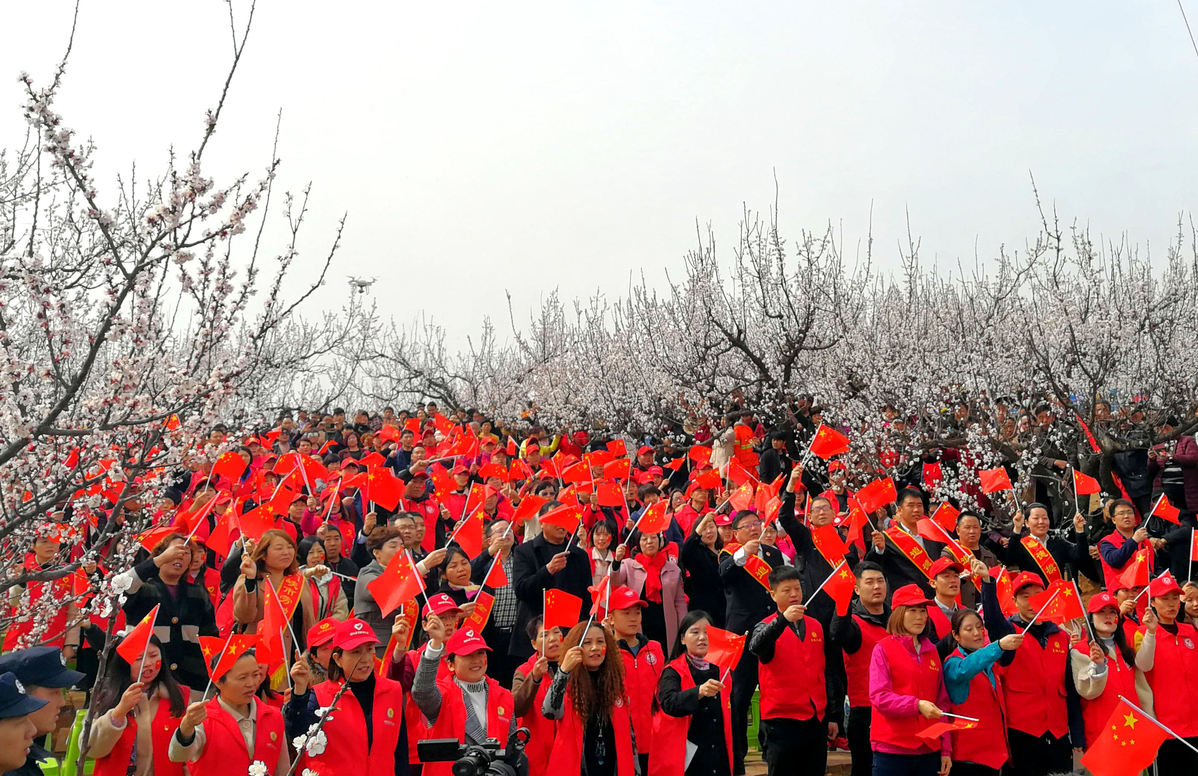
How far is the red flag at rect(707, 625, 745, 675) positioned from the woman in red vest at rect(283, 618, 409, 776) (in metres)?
1.88

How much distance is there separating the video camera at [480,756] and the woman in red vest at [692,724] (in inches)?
44.4

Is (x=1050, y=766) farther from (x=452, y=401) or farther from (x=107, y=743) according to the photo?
(x=452, y=401)

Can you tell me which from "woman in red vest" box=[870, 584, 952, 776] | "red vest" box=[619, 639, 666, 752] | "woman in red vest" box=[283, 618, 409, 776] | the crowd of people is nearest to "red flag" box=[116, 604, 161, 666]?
the crowd of people

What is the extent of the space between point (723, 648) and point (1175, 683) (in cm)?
315

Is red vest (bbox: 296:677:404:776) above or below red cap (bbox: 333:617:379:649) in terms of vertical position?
below

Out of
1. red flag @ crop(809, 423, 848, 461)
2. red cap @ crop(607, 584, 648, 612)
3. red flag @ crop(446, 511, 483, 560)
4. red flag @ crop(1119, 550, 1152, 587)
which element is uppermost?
red flag @ crop(809, 423, 848, 461)

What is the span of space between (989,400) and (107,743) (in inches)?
485

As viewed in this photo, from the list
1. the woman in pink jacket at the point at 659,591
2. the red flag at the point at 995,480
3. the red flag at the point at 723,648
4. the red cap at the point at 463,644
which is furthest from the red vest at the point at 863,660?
the red flag at the point at 995,480

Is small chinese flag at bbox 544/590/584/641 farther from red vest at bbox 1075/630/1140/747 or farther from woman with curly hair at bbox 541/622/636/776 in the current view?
red vest at bbox 1075/630/1140/747

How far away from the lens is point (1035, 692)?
649 cm

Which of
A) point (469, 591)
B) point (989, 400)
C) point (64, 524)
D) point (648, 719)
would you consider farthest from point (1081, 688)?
point (989, 400)

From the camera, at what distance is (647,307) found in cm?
2192

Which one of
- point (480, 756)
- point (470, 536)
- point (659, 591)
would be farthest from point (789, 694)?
point (470, 536)

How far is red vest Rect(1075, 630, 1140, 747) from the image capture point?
6.58m
